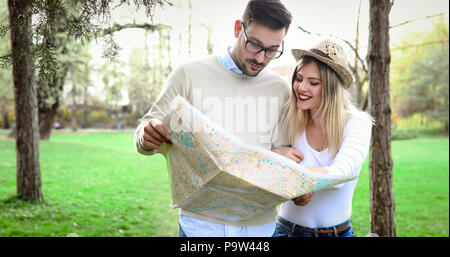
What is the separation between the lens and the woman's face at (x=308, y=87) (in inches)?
58.8

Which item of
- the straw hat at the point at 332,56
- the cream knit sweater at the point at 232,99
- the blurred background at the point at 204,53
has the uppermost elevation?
the blurred background at the point at 204,53

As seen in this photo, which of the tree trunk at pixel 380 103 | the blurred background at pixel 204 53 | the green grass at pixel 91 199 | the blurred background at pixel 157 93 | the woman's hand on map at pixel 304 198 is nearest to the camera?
the woman's hand on map at pixel 304 198

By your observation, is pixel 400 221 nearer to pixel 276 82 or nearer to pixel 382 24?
pixel 382 24

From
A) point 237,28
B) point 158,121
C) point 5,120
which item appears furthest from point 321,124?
point 5,120

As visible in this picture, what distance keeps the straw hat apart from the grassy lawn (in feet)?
10.6

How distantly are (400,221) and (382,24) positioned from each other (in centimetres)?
391

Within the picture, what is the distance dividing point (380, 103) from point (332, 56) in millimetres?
1389

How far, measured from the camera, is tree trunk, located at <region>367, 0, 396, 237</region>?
8.69 ft

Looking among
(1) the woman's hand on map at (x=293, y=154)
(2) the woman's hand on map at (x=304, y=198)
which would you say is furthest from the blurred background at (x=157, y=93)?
(2) the woman's hand on map at (x=304, y=198)

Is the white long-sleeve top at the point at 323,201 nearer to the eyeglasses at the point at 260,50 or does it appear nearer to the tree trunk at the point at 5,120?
the eyeglasses at the point at 260,50

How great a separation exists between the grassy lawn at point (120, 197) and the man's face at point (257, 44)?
3146mm
